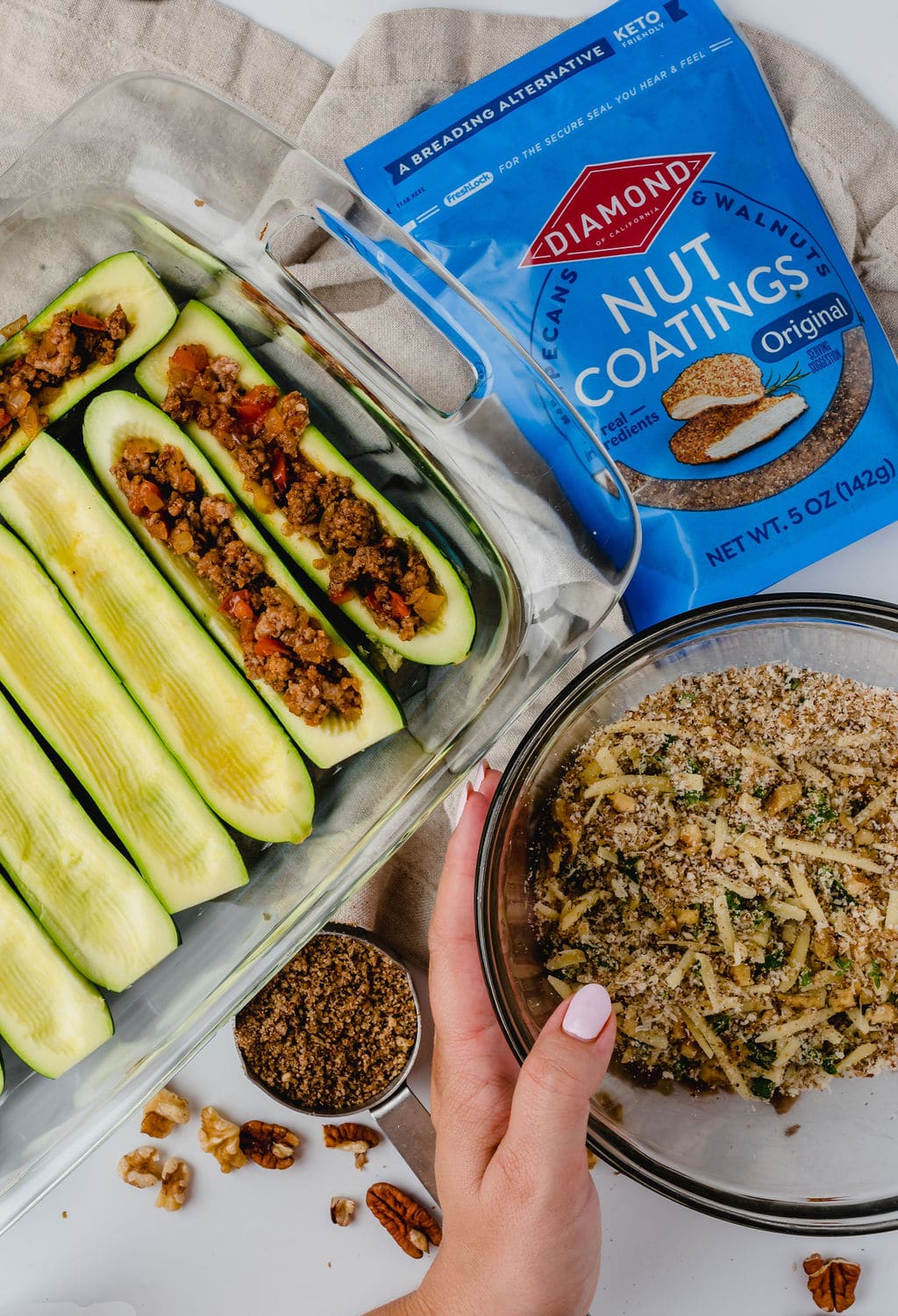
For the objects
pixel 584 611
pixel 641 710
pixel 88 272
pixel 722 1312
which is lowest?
pixel 722 1312

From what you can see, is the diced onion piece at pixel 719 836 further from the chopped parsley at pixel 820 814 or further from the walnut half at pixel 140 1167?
the walnut half at pixel 140 1167

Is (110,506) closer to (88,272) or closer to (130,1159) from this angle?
(88,272)

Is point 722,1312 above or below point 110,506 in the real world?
below

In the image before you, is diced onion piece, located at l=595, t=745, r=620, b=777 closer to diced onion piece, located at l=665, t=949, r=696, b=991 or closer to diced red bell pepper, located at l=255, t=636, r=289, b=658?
diced onion piece, located at l=665, t=949, r=696, b=991

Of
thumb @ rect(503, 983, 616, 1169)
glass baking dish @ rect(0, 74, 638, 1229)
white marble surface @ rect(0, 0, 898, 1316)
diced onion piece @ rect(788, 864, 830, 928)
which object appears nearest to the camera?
thumb @ rect(503, 983, 616, 1169)

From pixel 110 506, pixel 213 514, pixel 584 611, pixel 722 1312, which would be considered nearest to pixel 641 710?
pixel 584 611

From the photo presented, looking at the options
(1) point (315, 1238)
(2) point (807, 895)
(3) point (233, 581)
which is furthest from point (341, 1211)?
(3) point (233, 581)

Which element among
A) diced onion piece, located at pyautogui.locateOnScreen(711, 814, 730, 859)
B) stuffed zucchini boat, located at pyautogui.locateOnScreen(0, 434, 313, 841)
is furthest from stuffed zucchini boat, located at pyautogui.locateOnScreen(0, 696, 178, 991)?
diced onion piece, located at pyautogui.locateOnScreen(711, 814, 730, 859)

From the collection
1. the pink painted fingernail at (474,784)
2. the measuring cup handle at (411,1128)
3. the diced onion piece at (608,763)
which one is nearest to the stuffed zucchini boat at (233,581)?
the pink painted fingernail at (474,784)
